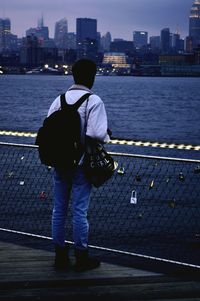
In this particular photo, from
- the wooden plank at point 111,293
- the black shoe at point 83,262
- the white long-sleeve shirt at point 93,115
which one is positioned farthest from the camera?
the black shoe at point 83,262

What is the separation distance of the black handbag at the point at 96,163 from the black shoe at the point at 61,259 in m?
0.70

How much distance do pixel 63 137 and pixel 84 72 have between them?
59 cm

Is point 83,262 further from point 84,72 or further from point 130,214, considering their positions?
point 130,214

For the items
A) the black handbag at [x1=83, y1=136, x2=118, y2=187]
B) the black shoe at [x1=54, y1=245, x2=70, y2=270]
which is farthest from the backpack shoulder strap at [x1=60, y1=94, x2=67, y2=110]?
the black shoe at [x1=54, y1=245, x2=70, y2=270]

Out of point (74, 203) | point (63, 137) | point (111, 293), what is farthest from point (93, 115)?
point (111, 293)

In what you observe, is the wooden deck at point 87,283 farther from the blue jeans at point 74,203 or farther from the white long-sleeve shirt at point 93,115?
the white long-sleeve shirt at point 93,115

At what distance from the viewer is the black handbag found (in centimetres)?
511

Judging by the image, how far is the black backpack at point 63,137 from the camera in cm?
506

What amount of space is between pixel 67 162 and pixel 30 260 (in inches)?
41.0

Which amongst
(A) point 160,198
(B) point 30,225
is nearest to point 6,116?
(A) point 160,198

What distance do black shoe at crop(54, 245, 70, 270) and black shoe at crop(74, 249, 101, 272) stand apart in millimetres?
92

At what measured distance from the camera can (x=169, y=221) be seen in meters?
18.9

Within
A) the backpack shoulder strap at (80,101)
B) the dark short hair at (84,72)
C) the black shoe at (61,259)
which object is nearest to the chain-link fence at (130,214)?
the black shoe at (61,259)

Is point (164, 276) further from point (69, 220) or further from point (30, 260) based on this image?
point (69, 220)
